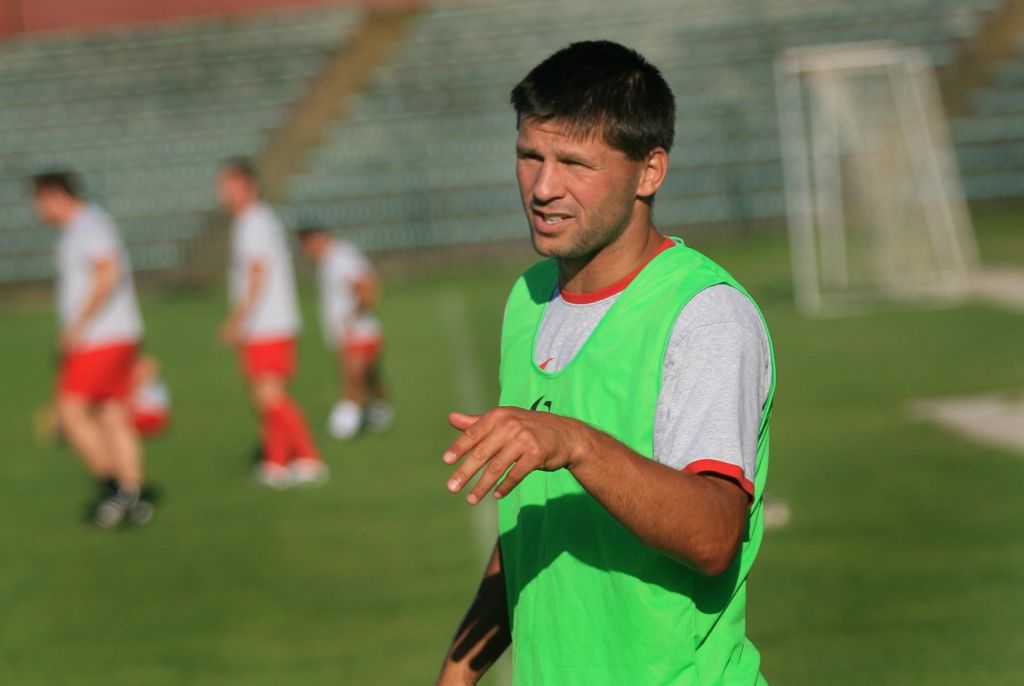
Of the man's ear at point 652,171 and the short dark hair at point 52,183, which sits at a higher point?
the man's ear at point 652,171

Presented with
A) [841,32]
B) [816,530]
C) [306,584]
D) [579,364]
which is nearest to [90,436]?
[306,584]

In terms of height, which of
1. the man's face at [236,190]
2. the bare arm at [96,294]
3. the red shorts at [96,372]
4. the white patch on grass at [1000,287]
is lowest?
the white patch on grass at [1000,287]

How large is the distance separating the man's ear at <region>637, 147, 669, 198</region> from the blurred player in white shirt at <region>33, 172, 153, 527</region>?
24.1 ft

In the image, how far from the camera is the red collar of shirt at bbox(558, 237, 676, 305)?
243 cm

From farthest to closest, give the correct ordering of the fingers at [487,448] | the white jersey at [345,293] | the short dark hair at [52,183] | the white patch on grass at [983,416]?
the white jersey at [345,293] → the white patch on grass at [983,416] → the short dark hair at [52,183] → the fingers at [487,448]


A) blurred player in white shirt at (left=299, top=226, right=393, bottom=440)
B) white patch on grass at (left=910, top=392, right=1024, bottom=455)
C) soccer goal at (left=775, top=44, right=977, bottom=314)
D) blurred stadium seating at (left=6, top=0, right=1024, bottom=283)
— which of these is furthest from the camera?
blurred stadium seating at (left=6, top=0, right=1024, bottom=283)

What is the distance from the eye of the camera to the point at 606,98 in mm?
2324

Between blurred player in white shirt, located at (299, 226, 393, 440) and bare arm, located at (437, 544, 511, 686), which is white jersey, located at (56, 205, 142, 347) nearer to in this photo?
blurred player in white shirt, located at (299, 226, 393, 440)

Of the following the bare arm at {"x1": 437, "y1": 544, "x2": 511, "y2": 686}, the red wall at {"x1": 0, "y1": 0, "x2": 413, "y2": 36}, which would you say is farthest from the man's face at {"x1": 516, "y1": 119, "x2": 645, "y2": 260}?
the red wall at {"x1": 0, "y1": 0, "x2": 413, "y2": 36}

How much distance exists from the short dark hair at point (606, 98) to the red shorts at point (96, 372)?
738cm

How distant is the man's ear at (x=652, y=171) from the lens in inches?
94.0

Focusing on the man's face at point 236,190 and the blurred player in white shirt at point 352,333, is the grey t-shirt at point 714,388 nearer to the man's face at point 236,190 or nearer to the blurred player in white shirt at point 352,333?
the man's face at point 236,190

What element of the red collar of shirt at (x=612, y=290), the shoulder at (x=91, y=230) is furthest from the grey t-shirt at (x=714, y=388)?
the shoulder at (x=91, y=230)

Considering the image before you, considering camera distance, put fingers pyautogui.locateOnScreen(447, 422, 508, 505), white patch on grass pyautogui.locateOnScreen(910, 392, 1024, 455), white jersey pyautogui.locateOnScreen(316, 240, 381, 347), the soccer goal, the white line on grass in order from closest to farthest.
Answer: fingers pyautogui.locateOnScreen(447, 422, 508, 505)
the white line on grass
white patch on grass pyautogui.locateOnScreen(910, 392, 1024, 455)
white jersey pyautogui.locateOnScreen(316, 240, 381, 347)
the soccer goal
